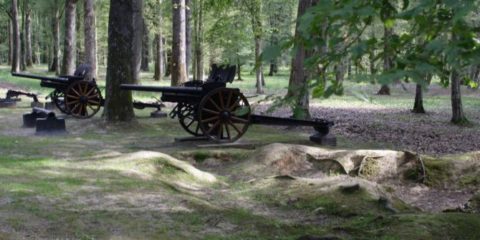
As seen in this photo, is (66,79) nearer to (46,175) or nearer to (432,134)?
(46,175)

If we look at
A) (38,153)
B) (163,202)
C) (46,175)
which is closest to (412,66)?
(163,202)

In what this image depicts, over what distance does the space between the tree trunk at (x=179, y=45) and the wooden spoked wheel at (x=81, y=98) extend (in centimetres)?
693

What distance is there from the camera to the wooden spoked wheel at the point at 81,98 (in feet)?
47.1

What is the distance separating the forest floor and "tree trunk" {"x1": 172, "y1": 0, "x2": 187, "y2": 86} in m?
8.91

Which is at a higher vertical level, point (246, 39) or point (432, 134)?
point (246, 39)

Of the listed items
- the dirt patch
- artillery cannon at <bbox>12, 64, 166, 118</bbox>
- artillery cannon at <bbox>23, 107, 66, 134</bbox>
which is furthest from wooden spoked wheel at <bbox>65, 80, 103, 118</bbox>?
the dirt patch

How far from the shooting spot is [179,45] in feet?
69.1

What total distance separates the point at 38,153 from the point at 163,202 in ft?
12.4

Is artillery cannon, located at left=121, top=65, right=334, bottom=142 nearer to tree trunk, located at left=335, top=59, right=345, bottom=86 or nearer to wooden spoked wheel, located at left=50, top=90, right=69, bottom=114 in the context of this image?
wooden spoked wheel, located at left=50, top=90, right=69, bottom=114

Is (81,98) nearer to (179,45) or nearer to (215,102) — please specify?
(215,102)

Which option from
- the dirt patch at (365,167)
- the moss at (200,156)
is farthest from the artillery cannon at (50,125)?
the dirt patch at (365,167)

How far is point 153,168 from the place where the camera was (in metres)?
7.99

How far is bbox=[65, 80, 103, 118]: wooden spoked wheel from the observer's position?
1435cm

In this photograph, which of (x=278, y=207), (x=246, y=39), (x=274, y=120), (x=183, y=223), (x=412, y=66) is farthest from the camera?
(x=246, y=39)
